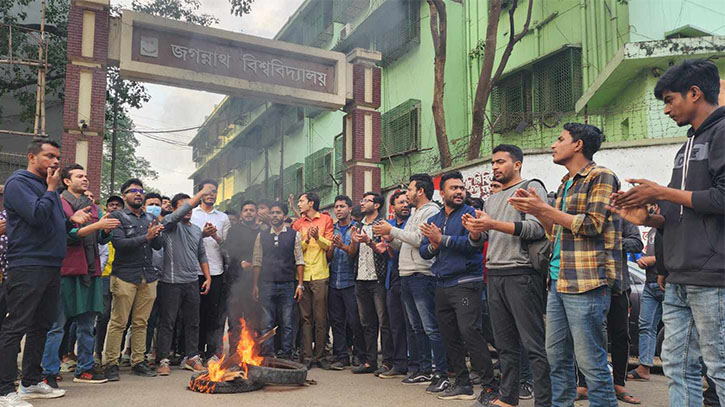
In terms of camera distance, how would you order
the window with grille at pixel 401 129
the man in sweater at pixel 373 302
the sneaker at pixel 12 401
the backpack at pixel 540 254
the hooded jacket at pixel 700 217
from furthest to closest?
the window with grille at pixel 401 129, the man in sweater at pixel 373 302, the sneaker at pixel 12 401, the backpack at pixel 540 254, the hooded jacket at pixel 700 217

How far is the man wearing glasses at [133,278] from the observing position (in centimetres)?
598

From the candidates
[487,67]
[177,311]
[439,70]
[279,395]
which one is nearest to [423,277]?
[279,395]

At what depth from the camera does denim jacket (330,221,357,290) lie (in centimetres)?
724

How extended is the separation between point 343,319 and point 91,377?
3050mm

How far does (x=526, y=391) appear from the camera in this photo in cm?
520

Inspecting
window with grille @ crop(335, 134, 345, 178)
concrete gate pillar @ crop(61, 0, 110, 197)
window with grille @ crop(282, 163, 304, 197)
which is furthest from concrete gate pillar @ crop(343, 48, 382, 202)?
window with grille @ crop(282, 163, 304, 197)

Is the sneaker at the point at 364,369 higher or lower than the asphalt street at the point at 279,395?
lower

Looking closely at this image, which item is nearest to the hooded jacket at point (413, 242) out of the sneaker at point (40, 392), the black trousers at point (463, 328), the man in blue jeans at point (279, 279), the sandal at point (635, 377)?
the black trousers at point (463, 328)

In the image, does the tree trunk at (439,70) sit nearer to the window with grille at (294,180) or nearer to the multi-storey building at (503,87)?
the multi-storey building at (503,87)

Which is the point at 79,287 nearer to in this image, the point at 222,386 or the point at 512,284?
the point at 222,386

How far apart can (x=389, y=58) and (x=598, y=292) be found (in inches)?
638

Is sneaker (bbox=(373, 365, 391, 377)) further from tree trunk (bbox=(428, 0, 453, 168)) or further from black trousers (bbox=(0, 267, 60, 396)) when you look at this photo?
tree trunk (bbox=(428, 0, 453, 168))

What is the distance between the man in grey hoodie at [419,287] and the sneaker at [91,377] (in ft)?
10.6

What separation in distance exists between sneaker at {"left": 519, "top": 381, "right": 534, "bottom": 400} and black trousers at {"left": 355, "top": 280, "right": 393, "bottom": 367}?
5.72 feet
